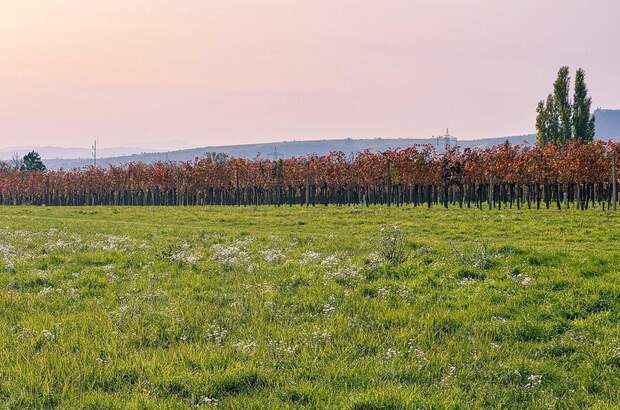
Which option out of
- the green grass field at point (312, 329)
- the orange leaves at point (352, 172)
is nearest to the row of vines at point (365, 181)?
the orange leaves at point (352, 172)

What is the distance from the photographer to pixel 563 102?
88.4 meters

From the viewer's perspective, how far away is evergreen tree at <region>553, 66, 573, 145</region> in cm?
8775

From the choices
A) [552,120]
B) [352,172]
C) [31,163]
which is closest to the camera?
[352,172]

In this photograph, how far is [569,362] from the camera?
33.5 ft

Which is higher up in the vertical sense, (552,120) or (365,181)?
(552,120)

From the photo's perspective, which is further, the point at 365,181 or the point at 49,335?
the point at 365,181

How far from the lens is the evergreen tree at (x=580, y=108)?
87.1 m

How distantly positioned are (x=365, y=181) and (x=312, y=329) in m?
71.0

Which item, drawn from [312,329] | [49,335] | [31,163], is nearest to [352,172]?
[312,329]

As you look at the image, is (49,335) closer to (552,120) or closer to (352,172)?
(352,172)

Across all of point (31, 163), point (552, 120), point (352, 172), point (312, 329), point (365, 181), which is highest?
point (552, 120)

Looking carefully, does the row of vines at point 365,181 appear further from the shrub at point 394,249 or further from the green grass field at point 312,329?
the green grass field at point 312,329

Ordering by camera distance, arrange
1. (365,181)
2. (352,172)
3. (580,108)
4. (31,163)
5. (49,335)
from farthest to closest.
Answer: (31,163) < (580,108) < (352,172) < (365,181) < (49,335)

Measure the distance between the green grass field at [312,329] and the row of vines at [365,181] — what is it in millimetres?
36531
